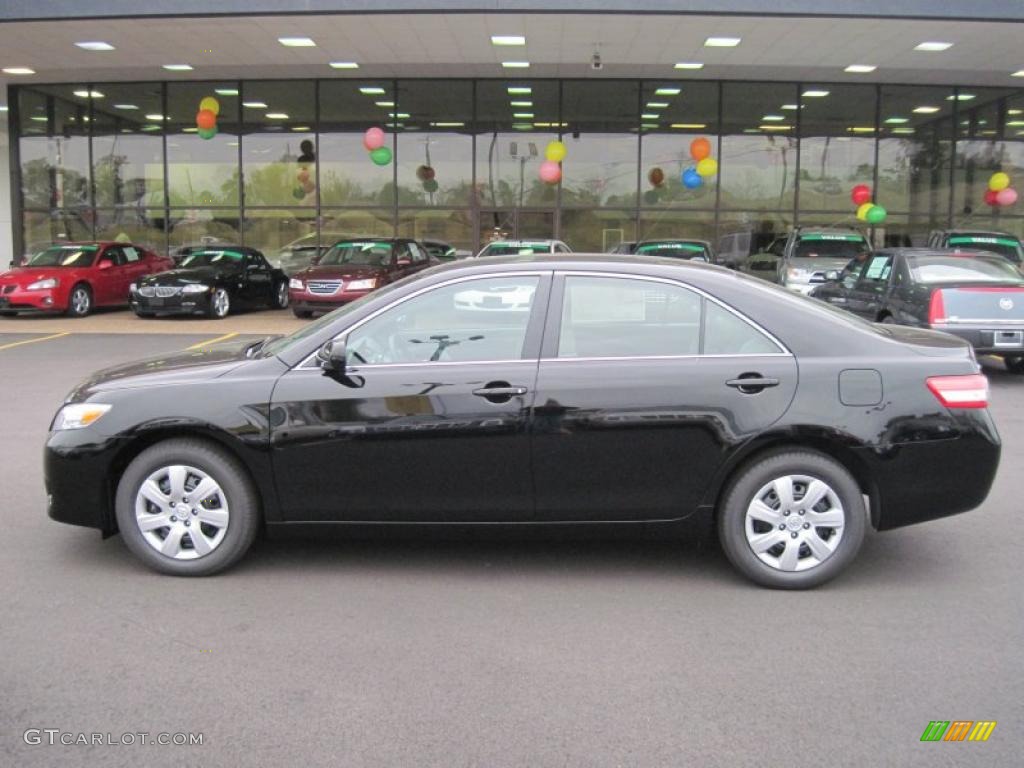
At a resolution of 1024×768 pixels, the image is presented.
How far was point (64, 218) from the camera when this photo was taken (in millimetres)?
25469

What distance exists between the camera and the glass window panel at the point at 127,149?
24.7m

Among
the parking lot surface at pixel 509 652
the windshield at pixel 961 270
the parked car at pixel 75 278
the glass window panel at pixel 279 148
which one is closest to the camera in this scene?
the parking lot surface at pixel 509 652

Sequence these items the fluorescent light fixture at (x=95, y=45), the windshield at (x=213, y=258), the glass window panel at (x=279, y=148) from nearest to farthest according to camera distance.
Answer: the fluorescent light fixture at (x=95, y=45) → the windshield at (x=213, y=258) → the glass window panel at (x=279, y=148)

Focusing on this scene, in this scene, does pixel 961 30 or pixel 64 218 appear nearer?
pixel 961 30

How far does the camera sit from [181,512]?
4.64 m

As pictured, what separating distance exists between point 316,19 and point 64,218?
12.2m

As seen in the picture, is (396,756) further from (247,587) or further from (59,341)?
(59,341)

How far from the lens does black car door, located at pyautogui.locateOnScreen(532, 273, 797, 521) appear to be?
4.52 m

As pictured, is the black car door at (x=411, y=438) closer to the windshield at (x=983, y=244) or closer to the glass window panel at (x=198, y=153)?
the windshield at (x=983, y=244)

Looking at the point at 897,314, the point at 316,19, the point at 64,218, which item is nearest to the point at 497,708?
the point at 897,314

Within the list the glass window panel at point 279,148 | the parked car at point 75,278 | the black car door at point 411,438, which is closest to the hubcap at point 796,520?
the black car door at point 411,438

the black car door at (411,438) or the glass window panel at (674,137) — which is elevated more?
the glass window panel at (674,137)

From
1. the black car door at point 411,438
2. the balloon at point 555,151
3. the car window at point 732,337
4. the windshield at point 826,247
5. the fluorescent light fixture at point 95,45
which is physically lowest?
the black car door at point 411,438

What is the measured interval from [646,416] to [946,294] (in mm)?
7264
